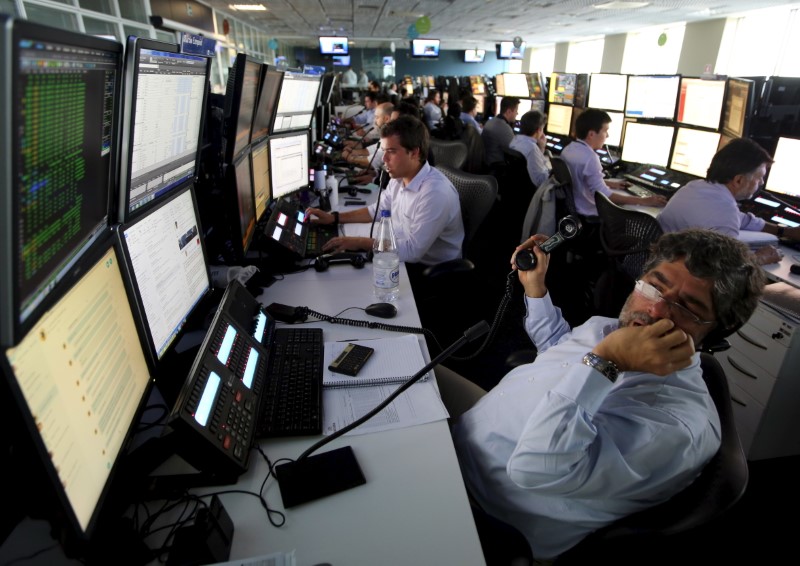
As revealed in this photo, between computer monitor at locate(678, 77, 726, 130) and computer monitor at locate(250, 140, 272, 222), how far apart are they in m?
2.83

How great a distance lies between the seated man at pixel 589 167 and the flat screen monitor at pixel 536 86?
2881 mm

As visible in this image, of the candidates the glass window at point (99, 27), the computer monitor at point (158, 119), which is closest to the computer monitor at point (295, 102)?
→ the computer monitor at point (158, 119)

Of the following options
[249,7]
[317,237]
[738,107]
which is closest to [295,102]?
[317,237]

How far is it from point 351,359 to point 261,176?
45.0 inches

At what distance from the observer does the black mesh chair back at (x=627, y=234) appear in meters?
2.15

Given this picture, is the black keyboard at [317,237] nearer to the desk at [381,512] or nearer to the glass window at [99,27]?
the desk at [381,512]

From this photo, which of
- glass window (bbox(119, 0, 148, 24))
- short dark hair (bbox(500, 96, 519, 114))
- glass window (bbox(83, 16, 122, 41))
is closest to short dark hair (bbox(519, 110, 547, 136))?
short dark hair (bbox(500, 96, 519, 114))

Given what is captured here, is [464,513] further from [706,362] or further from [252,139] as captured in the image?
[252,139]

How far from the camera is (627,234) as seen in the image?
7.39 ft

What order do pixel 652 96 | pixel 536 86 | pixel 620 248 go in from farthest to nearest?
pixel 536 86 → pixel 652 96 → pixel 620 248

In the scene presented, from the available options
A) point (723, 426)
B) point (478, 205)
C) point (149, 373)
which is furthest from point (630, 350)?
point (478, 205)

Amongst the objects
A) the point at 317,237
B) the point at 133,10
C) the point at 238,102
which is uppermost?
the point at 133,10

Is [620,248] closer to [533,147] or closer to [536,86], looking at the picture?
[533,147]

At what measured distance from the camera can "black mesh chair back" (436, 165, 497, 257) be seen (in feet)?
7.66
